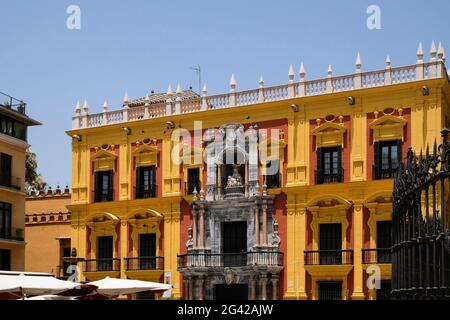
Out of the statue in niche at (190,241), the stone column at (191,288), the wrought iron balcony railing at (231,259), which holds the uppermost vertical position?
the statue in niche at (190,241)

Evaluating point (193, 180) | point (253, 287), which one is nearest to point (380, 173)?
point (253, 287)

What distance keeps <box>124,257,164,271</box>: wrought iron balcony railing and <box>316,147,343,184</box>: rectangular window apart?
28.9 feet

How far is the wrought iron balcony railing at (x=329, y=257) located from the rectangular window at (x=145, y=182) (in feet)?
29.2

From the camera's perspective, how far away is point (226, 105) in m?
36.8

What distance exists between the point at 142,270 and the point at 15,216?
711cm

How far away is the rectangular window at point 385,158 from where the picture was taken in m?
32.3

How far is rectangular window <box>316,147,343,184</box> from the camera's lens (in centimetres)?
3372

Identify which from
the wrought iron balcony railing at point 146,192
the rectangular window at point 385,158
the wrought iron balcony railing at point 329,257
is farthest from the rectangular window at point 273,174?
the wrought iron balcony railing at point 146,192

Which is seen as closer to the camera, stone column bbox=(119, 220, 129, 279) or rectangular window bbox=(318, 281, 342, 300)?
rectangular window bbox=(318, 281, 342, 300)

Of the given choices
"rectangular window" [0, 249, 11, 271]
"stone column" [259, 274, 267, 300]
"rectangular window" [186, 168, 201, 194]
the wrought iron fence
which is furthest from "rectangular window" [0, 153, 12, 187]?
the wrought iron fence

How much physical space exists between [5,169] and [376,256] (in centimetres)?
1854

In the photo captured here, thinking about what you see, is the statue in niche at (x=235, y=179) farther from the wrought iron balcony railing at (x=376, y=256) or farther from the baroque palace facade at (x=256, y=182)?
the wrought iron balcony railing at (x=376, y=256)

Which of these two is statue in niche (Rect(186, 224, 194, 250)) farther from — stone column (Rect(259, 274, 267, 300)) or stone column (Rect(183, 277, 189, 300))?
stone column (Rect(259, 274, 267, 300))
